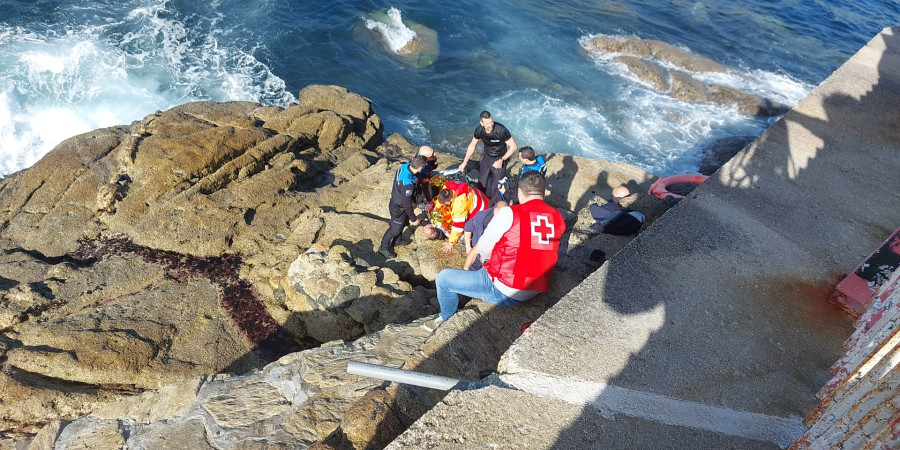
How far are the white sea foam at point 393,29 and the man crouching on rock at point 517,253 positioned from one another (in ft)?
48.1

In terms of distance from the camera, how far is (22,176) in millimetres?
8109

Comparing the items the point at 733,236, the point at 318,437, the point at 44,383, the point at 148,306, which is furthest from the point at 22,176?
the point at 733,236

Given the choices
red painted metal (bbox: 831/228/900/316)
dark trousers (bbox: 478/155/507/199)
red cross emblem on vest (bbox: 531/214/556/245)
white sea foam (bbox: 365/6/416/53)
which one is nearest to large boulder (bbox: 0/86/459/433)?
dark trousers (bbox: 478/155/507/199)

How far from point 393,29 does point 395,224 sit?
13.5 meters

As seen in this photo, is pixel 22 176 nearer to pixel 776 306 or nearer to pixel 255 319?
pixel 255 319

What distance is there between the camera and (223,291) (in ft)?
20.3

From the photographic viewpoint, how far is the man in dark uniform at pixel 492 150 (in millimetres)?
7578

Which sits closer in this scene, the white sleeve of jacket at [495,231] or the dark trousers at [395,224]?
the white sleeve of jacket at [495,231]

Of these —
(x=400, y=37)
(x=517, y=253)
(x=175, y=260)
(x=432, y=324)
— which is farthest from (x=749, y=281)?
(x=400, y=37)

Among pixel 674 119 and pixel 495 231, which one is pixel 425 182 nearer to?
pixel 495 231

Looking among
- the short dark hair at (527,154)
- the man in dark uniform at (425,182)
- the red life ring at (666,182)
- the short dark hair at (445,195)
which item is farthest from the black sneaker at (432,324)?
the red life ring at (666,182)

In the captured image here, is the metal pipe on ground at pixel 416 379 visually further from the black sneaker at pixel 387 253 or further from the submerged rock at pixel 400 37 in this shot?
the submerged rock at pixel 400 37

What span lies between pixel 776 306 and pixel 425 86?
534 inches

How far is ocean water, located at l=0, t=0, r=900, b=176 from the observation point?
13.8m
